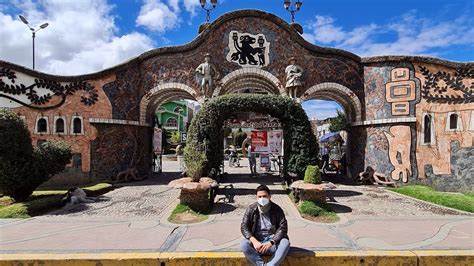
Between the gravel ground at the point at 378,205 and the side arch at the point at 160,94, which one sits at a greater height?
the side arch at the point at 160,94

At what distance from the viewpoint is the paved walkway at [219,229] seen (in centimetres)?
535

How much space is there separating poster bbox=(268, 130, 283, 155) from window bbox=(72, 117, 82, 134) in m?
8.74

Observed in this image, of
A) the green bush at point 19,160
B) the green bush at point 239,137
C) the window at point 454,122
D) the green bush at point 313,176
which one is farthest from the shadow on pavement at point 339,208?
the green bush at point 239,137

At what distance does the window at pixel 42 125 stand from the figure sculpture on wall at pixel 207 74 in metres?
7.33

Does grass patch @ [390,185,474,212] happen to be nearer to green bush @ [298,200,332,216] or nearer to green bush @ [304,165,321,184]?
green bush @ [298,200,332,216]

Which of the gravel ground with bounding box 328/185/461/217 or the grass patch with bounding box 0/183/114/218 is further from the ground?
the grass patch with bounding box 0/183/114/218

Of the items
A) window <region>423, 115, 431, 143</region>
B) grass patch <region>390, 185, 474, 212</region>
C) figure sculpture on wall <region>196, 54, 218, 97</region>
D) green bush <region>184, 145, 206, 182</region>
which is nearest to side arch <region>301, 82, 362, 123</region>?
window <region>423, 115, 431, 143</region>

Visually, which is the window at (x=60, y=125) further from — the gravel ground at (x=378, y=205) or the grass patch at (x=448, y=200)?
the grass patch at (x=448, y=200)

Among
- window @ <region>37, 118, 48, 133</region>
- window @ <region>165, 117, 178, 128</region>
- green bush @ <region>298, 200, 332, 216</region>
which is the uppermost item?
window @ <region>165, 117, 178, 128</region>

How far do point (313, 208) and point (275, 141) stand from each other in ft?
16.8

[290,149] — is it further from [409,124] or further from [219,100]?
[409,124]

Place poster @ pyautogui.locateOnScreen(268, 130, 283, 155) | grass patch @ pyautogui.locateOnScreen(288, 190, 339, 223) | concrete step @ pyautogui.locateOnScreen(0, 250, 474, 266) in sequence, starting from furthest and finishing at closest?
poster @ pyautogui.locateOnScreen(268, 130, 283, 155)
grass patch @ pyautogui.locateOnScreen(288, 190, 339, 223)
concrete step @ pyautogui.locateOnScreen(0, 250, 474, 266)

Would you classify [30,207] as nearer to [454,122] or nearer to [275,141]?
[275,141]

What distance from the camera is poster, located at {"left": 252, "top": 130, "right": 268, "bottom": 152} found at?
41.3 feet
